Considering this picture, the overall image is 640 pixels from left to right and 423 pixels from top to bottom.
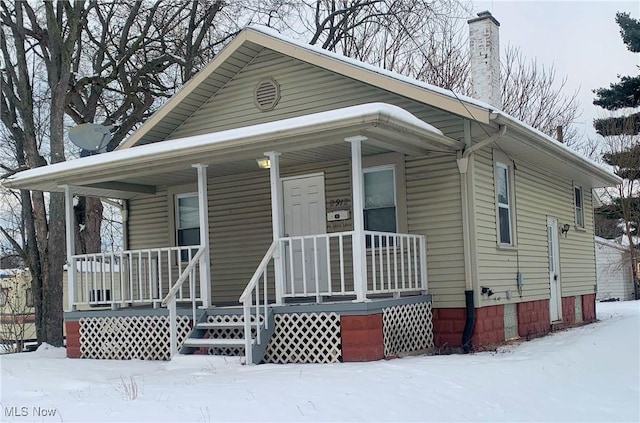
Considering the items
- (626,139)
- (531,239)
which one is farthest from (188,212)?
(626,139)

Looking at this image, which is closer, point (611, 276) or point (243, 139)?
point (243, 139)

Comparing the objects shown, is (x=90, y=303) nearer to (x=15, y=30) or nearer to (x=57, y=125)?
A: (x=57, y=125)

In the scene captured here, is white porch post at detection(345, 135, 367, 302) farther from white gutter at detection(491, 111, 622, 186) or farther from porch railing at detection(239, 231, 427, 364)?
white gutter at detection(491, 111, 622, 186)

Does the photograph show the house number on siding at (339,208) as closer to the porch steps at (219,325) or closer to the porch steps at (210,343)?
the porch steps at (219,325)

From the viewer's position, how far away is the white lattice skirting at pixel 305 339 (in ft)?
31.1

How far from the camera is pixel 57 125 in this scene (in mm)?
15812

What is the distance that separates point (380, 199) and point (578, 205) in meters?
7.31

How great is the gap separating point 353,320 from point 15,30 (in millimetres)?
12037

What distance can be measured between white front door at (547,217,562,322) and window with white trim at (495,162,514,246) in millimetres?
2421

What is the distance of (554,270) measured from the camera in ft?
47.7

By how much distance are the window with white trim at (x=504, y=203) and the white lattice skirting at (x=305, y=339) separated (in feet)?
11.5

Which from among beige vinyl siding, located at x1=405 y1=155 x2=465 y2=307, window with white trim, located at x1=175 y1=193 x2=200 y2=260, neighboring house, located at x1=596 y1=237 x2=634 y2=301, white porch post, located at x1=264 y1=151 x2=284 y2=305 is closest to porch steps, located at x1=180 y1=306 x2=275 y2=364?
white porch post, located at x1=264 y1=151 x2=284 y2=305

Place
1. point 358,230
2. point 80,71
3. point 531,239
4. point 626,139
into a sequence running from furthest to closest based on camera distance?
point 626,139
point 80,71
point 531,239
point 358,230

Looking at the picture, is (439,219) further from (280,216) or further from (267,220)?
(267,220)
